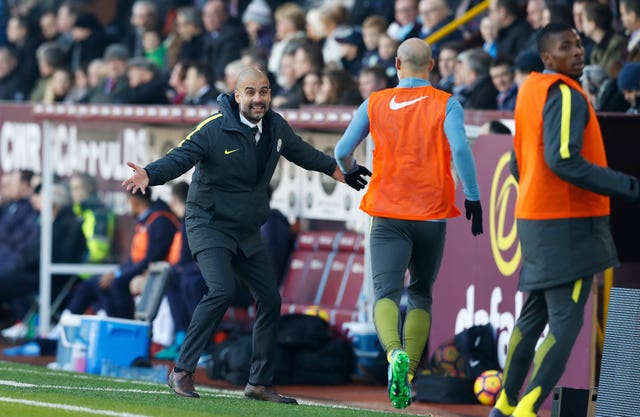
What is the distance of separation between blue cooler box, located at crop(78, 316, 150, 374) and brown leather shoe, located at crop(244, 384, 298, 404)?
11.6 ft

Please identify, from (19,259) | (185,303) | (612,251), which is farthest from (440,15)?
(612,251)

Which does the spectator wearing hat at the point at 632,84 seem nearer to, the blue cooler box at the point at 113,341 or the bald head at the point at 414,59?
the bald head at the point at 414,59

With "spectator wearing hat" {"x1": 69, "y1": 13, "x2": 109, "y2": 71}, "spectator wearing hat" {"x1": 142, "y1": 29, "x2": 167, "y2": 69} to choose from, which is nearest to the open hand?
"spectator wearing hat" {"x1": 142, "y1": 29, "x2": 167, "y2": 69}

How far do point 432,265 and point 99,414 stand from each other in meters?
2.01

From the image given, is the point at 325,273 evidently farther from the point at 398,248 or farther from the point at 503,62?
the point at 398,248

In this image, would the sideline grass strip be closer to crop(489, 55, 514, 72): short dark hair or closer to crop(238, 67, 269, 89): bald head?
crop(238, 67, 269, 89): bald head

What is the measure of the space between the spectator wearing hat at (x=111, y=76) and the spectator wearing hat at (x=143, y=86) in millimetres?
678

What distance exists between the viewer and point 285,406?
29.1 feet

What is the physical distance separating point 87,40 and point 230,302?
12.2m

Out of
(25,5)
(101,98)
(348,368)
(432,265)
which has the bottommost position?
(348,368)

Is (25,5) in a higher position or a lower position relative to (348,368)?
higher

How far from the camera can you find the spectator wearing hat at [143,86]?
1645 cm

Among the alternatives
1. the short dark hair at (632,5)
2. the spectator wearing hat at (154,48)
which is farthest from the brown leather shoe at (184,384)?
the spectator wearing hat at (154,48)

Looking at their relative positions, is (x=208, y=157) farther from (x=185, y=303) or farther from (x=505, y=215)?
(x=185, y=303)
